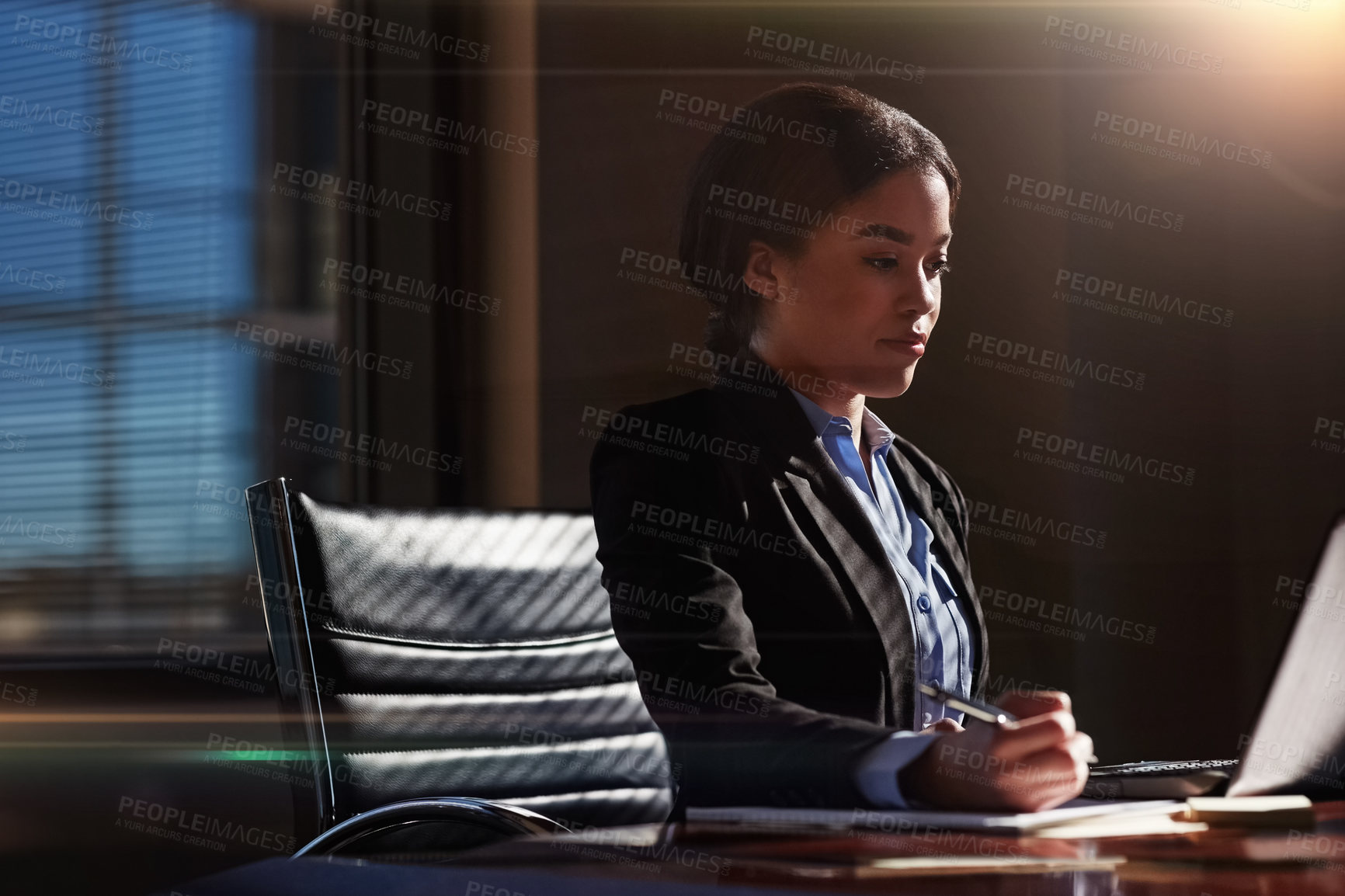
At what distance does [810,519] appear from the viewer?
1476 millimetres

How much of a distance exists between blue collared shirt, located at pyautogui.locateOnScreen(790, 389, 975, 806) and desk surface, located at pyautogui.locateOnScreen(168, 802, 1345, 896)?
57cm

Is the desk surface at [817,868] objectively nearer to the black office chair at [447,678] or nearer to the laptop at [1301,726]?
the laptop at [1301,726]

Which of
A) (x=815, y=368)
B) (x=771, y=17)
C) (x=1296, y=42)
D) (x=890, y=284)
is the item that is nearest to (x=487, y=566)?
(x=815, y=368)

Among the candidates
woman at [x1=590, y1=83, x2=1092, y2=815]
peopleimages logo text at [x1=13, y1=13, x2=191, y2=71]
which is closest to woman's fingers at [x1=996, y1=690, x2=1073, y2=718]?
woman at [x1=590, y1=83, x2=1092, y2=815]

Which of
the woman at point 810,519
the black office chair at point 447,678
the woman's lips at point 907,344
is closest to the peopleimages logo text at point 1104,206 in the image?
the woman at point 810,519

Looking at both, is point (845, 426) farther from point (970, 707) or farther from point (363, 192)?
point (363, 192)

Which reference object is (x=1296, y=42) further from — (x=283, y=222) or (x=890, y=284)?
(x=283, y=222)

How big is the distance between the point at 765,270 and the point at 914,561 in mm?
518

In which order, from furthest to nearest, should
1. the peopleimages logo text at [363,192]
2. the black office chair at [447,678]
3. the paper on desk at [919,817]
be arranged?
the peopleimages logo text at [363,192]
the black office chair at [447,678]
the paper on desk at [919,817]

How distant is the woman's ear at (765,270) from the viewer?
5.60ft

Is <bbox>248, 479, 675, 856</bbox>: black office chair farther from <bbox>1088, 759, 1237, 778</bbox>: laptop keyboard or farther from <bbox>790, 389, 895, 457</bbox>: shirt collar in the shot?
<bbox>1088, 759, 1237, 778</bbox>: laptop keyboard

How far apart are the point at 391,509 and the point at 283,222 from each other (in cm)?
169

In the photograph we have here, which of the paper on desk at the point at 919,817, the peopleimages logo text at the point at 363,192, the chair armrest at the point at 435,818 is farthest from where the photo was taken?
the peopleimages logo text at the point at 363,192

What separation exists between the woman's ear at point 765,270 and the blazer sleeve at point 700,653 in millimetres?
410
